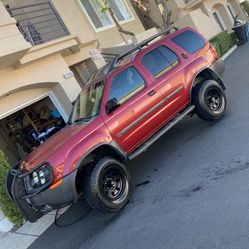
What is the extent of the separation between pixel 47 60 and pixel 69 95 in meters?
1.25

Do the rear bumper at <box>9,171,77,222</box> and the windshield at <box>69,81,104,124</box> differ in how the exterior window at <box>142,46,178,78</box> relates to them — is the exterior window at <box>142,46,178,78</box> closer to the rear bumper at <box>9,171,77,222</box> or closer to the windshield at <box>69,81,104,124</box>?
the windshield at <box>69,81,104,124</box>

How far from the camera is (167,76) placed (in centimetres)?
802

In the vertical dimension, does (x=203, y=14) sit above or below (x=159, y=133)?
above

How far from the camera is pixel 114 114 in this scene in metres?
6.98

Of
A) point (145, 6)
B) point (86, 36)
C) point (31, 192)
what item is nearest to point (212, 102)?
point (31, 192)

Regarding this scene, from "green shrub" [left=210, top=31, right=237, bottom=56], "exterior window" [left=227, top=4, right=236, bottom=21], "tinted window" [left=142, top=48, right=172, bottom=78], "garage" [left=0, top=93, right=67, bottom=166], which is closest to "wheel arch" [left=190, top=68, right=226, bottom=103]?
"tinted window" [left=142, top=48, right=172, bottom=78]

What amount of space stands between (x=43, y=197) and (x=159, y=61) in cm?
389

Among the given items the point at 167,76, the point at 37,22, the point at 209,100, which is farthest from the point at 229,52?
the point at 167,76

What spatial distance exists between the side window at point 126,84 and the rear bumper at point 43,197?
1916 mm

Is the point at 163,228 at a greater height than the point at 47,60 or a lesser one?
lesser

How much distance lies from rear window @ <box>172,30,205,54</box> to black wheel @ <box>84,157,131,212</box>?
3527 mm

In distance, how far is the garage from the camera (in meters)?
13.3

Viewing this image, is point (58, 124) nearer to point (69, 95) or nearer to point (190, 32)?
point (69, 95)

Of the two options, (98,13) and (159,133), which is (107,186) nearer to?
(159,133)
